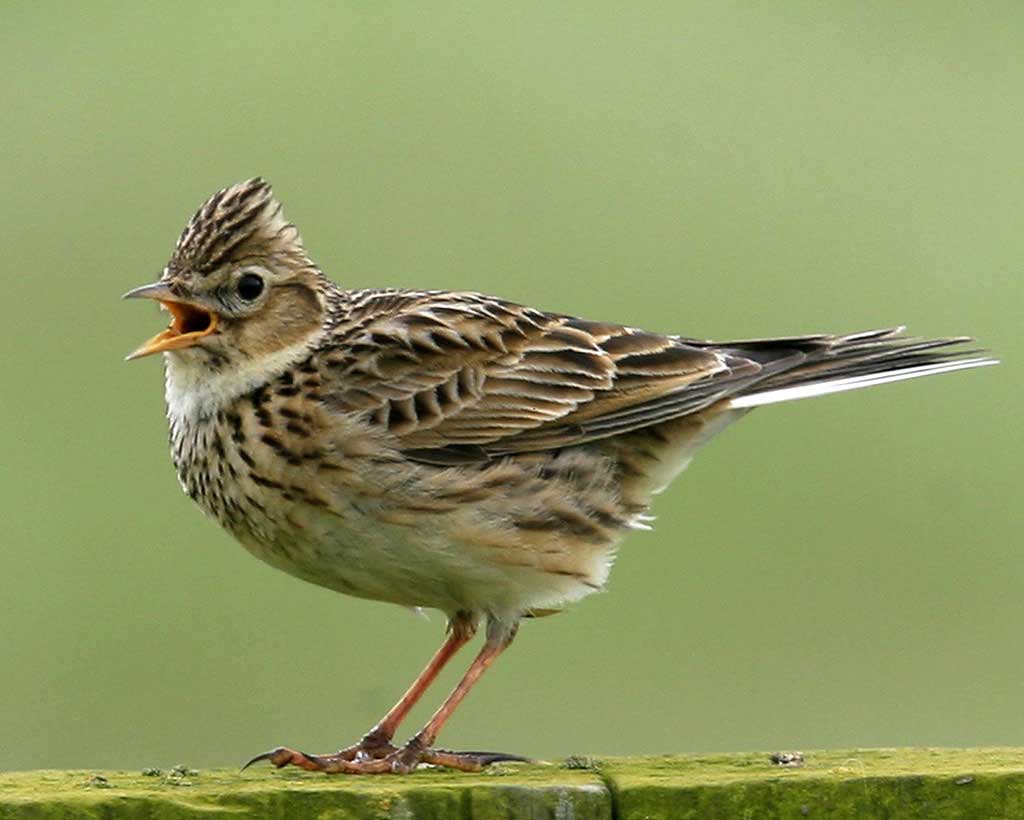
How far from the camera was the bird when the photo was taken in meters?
8.62

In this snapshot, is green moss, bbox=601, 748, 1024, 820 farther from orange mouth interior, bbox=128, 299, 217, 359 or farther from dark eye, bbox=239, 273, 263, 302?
dark eye, bbox=239, 273, 263, 302

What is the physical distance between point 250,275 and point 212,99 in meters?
19.0

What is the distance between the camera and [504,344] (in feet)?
30.9

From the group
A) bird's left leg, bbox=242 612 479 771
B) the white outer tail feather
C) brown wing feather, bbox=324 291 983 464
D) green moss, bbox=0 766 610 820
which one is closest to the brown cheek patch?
brown wing feather, bbox=324 291 983 464

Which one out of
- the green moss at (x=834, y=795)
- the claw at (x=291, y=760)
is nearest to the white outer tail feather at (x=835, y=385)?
the claw at (x=291, y=760)

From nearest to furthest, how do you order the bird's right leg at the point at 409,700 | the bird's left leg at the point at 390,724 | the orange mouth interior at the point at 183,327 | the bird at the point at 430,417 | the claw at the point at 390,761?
the claw at the point at 390,761 → the bird's left leg at the point at 390,724 → the bird's right leg at the point at 409,700 → the bird at the point at 430,417 → the orange mouth interior at the point at 183,327

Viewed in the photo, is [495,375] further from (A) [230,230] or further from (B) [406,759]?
(B) [406,759]

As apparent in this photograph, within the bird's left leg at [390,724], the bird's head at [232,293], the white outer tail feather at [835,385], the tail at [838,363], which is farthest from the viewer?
the tail at [838,363]

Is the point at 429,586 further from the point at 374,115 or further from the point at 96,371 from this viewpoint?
the point at 374,115

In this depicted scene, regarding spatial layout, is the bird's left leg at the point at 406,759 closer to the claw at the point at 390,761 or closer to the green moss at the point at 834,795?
the claw at the point at 390,761

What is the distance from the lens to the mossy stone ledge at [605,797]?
5.95 meters

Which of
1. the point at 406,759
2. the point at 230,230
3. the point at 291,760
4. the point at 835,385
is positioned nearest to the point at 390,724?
the point at 406,759

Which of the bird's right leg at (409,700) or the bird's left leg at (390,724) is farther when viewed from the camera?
the bird's right leg at (409,700)

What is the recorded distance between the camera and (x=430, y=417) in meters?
8.99
